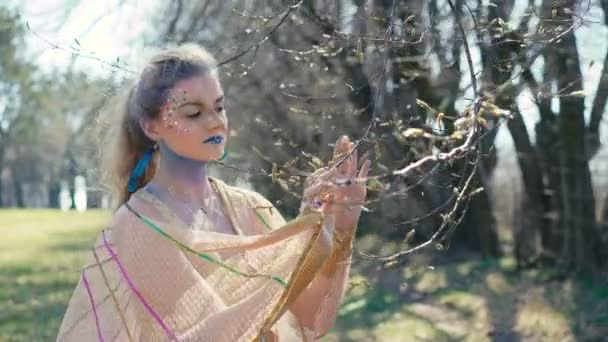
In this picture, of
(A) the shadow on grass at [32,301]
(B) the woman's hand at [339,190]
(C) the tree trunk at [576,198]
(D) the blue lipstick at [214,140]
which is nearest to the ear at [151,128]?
(D) the blue lipstick at [214,140]

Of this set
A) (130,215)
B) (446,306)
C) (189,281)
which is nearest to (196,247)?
(189,281)

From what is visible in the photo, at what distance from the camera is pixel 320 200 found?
303 centimetres

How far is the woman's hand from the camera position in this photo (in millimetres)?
3006

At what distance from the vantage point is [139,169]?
3.41m

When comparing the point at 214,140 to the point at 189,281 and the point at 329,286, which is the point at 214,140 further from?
the point at 329,286

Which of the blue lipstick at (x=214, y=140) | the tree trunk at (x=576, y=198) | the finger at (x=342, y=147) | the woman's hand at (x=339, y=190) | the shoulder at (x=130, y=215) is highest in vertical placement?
the blue lipstick at (x=214, y=140)

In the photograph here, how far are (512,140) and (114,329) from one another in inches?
281

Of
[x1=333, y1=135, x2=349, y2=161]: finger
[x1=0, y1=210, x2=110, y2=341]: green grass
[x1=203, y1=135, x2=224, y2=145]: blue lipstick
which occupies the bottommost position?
[x1=0, y1=210, x2=110, y2=341]: green grass

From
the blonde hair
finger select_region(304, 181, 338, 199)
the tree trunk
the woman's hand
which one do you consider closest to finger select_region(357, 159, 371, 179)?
the woman's hand

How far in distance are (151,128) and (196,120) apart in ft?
0.67

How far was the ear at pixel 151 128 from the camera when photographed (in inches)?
131

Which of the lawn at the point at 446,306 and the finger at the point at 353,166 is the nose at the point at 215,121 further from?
the lawn at the point at 446,306

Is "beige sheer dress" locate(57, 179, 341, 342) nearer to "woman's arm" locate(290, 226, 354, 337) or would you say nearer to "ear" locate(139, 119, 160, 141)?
"woman's arm" locate(290, 226, 354, 337)

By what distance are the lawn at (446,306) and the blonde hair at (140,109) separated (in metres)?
3.82
